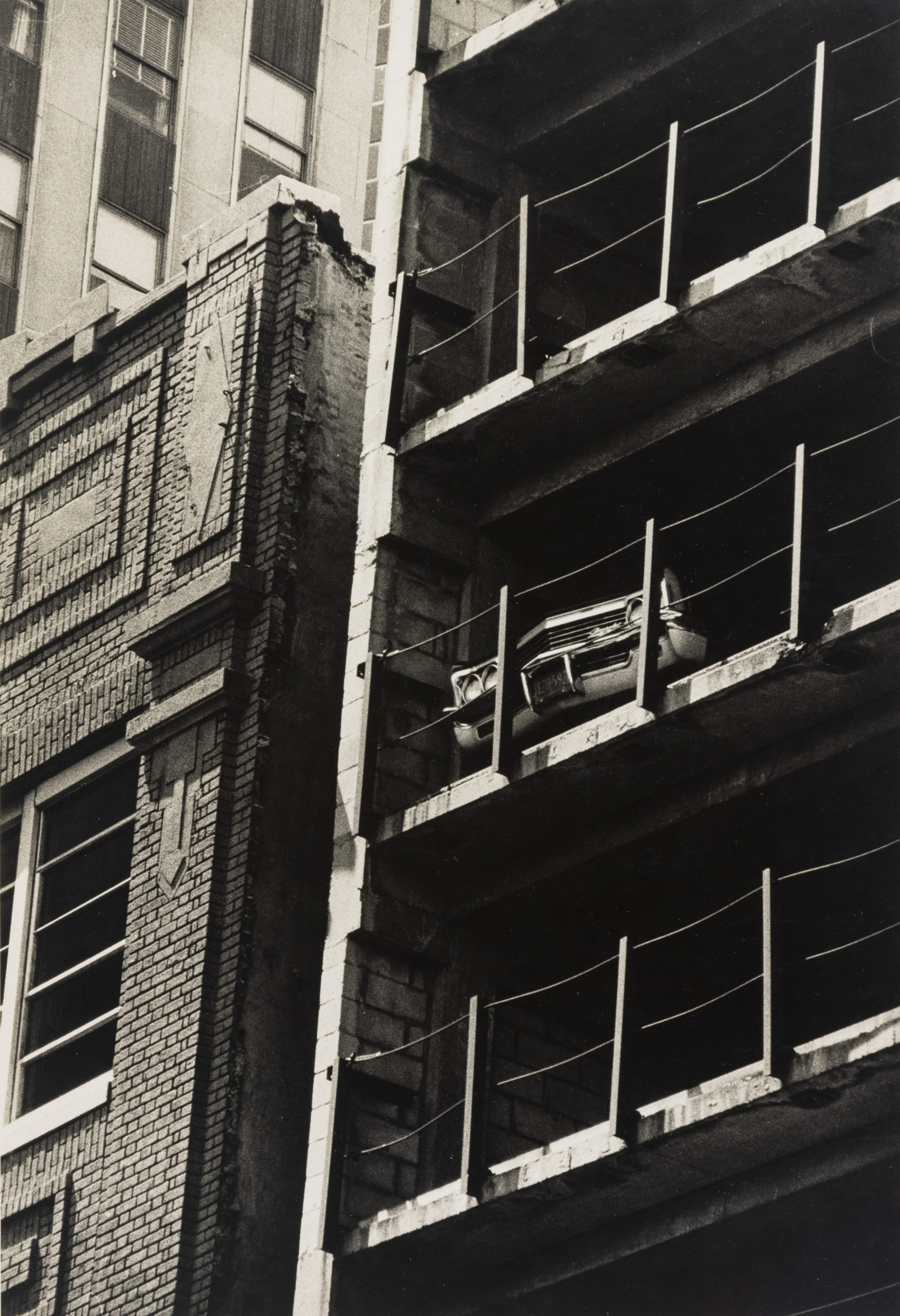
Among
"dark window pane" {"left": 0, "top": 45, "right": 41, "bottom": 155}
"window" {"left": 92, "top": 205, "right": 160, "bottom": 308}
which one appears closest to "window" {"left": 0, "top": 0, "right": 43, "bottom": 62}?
"dark window pane" {"left": 0, "top": 45, "right": 41, "bottom": 155}

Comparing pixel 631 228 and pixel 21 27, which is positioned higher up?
pixel 21 27

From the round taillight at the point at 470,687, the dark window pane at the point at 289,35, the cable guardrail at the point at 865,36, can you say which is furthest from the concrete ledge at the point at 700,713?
the dark window pane at the point at 289,35

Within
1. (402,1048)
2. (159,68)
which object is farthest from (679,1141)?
(159,68)

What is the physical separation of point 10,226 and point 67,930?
76.9ft

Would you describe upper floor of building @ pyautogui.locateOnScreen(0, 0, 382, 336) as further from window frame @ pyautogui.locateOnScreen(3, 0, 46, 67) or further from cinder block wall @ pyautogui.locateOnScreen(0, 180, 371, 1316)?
cinder block wall @ pyautogui.locateOnScreen(0, 180, 371, 1316)

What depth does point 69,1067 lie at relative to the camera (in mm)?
17531

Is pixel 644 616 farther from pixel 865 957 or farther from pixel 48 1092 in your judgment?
pixel 48 1092

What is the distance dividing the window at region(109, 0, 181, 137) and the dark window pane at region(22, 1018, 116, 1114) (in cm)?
2640

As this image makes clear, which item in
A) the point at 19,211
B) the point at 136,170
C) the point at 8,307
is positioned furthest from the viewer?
the point at 136,170

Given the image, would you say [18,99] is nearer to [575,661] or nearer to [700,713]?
[575,661]

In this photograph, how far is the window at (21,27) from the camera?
129ft

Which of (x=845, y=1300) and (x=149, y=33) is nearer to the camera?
(x=845, y=1300)

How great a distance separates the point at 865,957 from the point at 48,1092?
18.7ft

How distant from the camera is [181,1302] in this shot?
51.0 feet
